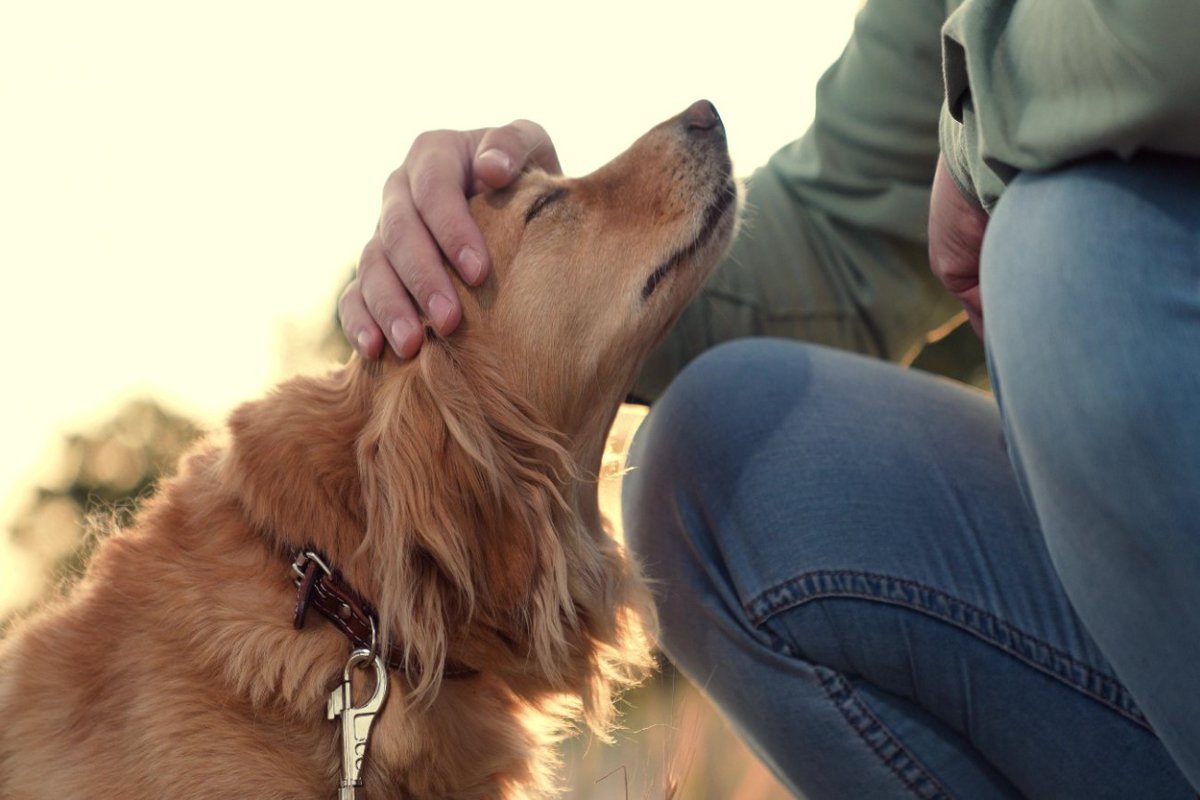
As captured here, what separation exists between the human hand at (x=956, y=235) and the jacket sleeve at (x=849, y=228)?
550 mm

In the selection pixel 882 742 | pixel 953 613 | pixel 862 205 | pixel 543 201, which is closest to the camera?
pixel 953 613

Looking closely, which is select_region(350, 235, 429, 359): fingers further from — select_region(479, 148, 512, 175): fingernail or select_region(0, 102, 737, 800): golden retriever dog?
select_region(479, 148, 512, 175): fingernail

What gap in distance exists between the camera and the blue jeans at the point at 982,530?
1.38 metres

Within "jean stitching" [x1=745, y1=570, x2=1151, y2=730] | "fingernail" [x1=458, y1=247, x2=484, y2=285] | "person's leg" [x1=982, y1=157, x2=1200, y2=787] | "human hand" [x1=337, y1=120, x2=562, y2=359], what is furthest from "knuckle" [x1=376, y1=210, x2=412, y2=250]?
"person's leg" [x1=982, y1=157, x2=1200, y2=787]

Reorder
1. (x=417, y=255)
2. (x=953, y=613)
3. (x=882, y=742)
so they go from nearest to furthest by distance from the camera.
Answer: (x=953, y=613)
(x=882, y=742)
(x=417, y=255)

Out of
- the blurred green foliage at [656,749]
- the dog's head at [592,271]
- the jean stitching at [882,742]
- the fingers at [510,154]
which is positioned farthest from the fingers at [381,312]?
the jean stitching at [882,742]

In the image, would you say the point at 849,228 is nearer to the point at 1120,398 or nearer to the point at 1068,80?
the point at 1068,80

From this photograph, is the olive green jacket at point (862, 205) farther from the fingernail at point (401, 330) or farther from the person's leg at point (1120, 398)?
the fingernail at point (401, 330)

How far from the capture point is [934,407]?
2.31 m

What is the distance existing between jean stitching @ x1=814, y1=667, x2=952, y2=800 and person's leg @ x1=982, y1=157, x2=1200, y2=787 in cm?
61

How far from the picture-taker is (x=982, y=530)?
6.70ft

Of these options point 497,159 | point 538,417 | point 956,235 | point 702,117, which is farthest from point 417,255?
point 956,235

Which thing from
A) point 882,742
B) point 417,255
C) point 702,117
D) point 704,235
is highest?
point 417,255

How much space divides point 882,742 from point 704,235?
1.06m
